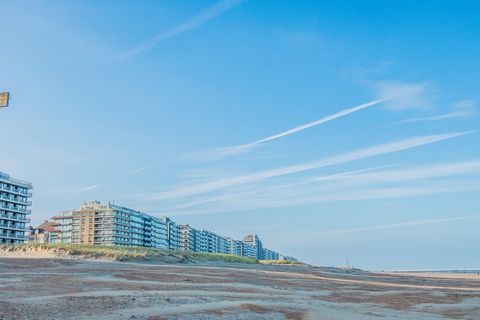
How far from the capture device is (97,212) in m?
179

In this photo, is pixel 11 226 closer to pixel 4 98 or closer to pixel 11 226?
pixel 11 226

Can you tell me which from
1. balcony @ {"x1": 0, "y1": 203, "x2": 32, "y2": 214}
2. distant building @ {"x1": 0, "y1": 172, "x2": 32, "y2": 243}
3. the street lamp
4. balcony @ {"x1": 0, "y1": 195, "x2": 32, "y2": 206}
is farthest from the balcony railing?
the street lamp

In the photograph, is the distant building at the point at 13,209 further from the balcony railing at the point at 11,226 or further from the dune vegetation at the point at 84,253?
the dune vegetation at the point at 84,253

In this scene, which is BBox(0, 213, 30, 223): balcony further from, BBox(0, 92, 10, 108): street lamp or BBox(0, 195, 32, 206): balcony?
BBox(0, 92, 10, 108): street lamp

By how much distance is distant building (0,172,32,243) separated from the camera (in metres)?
117

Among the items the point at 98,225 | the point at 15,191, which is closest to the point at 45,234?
the point at 98,225

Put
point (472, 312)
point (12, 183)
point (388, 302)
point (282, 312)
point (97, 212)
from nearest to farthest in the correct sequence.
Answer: point (282, 312)
point (472, 312)
point (388, 302)
point (12, 183)
point (97, 212)

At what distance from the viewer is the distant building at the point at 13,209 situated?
11681 cm

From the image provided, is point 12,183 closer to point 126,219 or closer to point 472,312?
point 126,219

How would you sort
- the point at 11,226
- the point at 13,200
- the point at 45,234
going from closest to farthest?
the point at 11,226
the point at 13,200
the point at 45,234

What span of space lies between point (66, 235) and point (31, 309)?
178469 mm

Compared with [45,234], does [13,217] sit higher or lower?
higher

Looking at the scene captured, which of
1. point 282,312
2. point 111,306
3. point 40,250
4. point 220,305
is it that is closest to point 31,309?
point 111,306

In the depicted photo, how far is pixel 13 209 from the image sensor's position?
12112 cm
